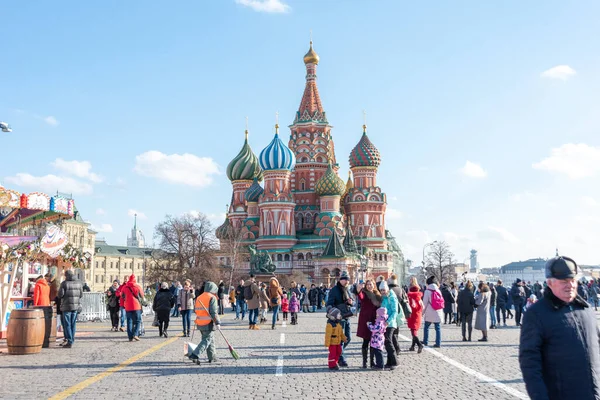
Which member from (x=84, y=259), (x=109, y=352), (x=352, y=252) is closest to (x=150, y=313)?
(x=84, y=259)

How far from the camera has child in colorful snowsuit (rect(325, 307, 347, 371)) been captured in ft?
34.1

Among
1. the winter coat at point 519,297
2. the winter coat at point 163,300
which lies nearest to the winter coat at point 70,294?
the winter coat at point 163,300

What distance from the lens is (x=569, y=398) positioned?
3809 millimetres

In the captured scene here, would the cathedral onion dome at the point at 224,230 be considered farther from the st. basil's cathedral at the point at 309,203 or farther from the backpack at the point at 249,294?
the backpack at the point at 249,294

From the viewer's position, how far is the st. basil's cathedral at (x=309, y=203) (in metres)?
71.2

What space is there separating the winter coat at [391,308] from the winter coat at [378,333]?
0.47 feet

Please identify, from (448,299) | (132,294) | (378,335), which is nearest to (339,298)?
(378,335)

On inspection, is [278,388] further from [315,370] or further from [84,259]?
[84,259]

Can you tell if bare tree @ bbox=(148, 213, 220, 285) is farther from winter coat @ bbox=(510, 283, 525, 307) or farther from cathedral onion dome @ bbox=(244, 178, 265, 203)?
winter coat @ bbox=(510, 283, 525, 307)

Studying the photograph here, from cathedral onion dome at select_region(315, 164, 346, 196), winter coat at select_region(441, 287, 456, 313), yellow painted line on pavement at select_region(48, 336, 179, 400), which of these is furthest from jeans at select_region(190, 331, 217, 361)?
cathedral onion dome at select_region(315, 164, 346, 196)

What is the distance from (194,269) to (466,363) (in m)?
42.0

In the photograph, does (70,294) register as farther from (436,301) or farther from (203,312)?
(436,301)

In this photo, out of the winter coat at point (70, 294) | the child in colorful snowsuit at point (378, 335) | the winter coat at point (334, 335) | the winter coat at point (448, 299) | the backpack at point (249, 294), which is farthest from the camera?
the winter coat at point (448, 299)

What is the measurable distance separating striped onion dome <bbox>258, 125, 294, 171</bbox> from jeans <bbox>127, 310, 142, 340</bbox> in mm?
56985
